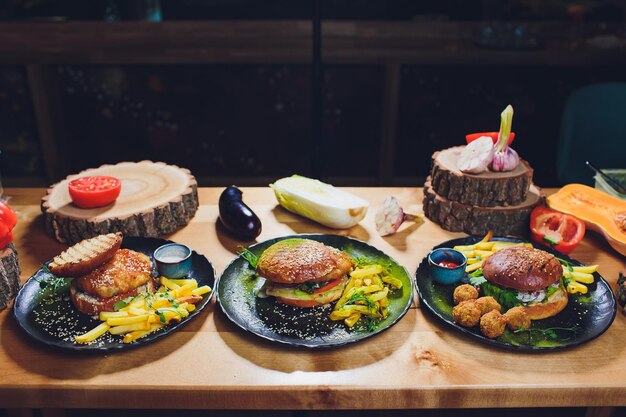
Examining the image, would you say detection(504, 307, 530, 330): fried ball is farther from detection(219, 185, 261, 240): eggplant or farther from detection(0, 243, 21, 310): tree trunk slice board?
detection(0, 243, 21, 310): tree trunk slice board

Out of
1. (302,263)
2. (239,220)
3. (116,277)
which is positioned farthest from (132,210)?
(302,263)

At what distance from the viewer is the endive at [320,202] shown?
243 cm

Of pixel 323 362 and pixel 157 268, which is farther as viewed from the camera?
pixel 157 268

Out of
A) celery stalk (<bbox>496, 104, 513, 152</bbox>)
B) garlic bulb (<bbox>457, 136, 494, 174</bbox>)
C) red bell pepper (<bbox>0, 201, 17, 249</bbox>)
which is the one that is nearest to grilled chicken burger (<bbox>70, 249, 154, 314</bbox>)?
red bell pepper (<bbox>0, 201, 17, 249</bbox>)

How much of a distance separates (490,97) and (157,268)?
3.64 metres

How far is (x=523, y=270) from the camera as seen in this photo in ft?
5.98

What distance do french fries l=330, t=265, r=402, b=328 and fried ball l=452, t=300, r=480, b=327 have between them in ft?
0.73

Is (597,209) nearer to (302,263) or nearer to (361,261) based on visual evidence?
(361,261)

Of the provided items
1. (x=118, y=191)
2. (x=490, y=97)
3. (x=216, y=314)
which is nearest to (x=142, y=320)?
(x=216, y=314)

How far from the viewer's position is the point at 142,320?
68.4 inches

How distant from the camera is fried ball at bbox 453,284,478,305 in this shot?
6.11 feet

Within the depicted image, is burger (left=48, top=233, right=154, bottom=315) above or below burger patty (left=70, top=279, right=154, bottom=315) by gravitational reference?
above

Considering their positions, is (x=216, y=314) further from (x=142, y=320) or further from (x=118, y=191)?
(x=118, y=191)

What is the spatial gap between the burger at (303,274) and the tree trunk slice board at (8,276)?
0.82 meters
